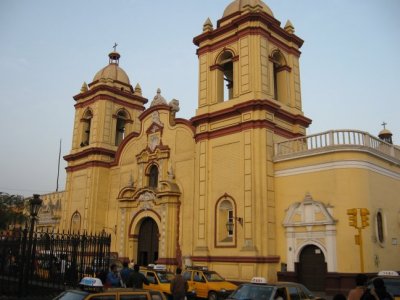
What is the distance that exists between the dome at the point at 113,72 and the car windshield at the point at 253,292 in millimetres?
26800

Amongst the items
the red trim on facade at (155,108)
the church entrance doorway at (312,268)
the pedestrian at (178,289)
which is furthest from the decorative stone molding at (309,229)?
the red trim on facade at (155,108)

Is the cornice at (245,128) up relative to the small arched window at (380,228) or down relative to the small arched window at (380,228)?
up

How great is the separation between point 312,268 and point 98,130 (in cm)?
2021

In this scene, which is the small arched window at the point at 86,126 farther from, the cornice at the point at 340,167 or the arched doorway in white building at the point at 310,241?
the arched doorway in white building at the point at 310,241

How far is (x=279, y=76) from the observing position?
87.7ft

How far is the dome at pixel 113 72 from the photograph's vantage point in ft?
117

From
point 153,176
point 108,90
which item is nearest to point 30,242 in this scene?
point 153,176

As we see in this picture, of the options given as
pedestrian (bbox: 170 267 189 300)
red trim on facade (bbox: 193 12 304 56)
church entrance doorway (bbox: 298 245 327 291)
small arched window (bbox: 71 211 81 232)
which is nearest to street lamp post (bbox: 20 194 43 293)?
pedestrian (bbox: 170 267 189 300)

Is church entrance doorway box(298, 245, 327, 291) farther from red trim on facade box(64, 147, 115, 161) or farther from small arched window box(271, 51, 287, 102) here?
red trim on facade box(64, 147, 115, 161)

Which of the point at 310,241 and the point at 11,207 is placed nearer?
the point at 310,241

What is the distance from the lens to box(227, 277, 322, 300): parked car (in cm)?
1111

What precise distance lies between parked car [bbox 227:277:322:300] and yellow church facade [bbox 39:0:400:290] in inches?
303

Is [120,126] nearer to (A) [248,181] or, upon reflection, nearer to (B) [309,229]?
(A) [248,181]

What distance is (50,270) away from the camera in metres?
18.0
